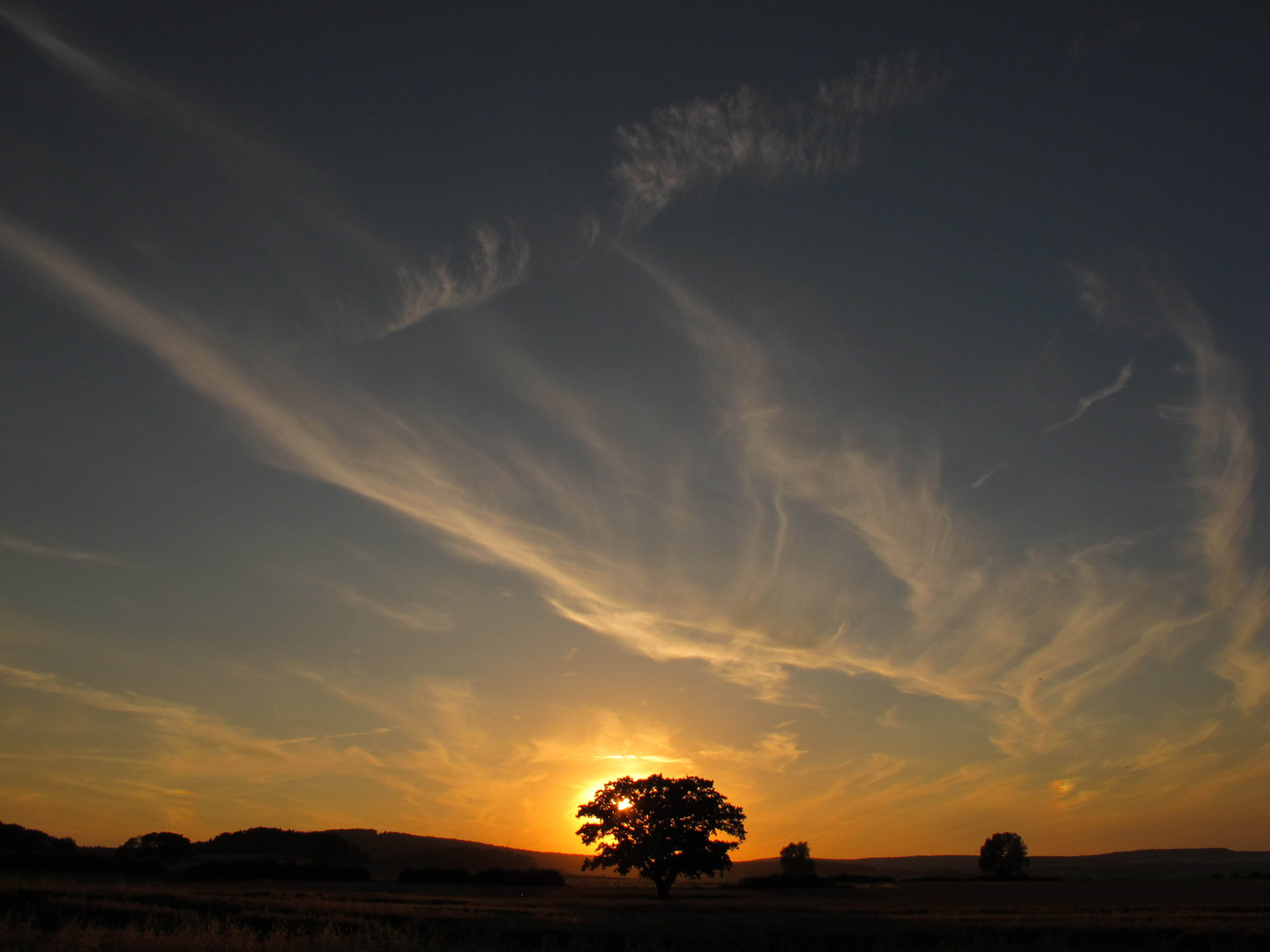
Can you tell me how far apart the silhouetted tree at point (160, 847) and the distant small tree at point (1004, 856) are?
134m

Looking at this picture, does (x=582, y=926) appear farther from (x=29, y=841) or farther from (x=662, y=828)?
(x=29, y=841)

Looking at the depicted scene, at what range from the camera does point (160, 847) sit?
4178 inches

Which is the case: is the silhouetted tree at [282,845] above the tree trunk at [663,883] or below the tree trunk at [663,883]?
above

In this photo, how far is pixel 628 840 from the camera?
263 feet

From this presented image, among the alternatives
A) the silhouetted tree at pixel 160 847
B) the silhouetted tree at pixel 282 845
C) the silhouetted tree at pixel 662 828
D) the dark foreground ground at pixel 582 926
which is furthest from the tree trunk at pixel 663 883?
the silhouetted tree at pixel 282 845

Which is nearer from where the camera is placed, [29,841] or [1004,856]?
[29,841]

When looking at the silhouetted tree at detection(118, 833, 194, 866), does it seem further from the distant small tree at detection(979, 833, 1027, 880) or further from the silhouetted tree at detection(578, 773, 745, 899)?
the distant small tree at detection(979, 833, 1027, 880)

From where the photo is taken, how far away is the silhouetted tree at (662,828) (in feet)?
259

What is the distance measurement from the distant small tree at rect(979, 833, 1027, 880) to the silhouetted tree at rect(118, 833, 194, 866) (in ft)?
438

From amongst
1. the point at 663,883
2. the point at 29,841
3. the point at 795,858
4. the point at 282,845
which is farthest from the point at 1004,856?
the point at 29,841

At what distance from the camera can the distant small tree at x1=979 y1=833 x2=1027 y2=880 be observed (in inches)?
6024

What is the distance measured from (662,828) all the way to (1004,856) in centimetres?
10530

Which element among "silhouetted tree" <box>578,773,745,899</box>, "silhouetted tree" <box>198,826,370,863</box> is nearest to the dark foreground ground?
"silhouetted tree" <box>578,773,745,899</box>

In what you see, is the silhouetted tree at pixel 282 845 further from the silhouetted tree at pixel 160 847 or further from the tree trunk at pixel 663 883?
the tree trunk at pixel 663 883
